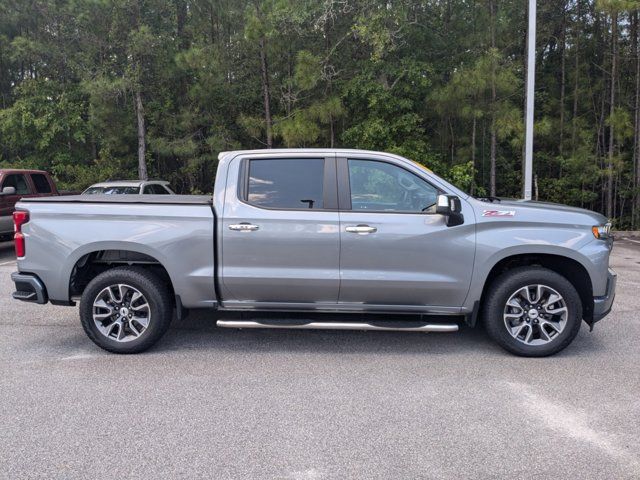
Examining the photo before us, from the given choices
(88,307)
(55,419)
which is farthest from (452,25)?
(55,419)

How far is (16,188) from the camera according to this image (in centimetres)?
1216

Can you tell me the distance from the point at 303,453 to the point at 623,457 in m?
1.99

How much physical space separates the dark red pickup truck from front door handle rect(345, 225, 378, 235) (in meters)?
9.06

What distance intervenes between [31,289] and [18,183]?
8.23 meters

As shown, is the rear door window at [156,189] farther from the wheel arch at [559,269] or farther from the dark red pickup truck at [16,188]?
the wheel arch at [559,269]

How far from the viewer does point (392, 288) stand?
201 inches

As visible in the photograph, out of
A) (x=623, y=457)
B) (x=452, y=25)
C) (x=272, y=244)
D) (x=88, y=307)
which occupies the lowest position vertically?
(x=623, y=457)

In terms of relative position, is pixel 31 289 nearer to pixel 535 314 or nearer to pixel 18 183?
pixel 535 314

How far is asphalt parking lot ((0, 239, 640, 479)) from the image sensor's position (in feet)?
10.9

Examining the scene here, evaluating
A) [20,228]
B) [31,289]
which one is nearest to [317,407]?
[31,289]

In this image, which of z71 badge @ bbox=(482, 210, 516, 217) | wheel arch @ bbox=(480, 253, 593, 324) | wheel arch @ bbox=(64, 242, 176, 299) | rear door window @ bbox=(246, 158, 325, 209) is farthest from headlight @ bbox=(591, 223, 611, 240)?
wheel arch @ bbox=(64, 242, 176, 299)

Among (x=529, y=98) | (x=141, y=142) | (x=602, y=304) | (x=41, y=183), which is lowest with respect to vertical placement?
(x=602, y=304)

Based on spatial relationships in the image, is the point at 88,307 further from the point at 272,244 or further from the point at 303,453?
the point at 303,453

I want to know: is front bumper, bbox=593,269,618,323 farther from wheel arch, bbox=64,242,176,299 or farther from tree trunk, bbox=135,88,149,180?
tree trunk, bbox=135,88,149,180
